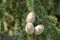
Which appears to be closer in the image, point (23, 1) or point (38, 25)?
point (38, 25)

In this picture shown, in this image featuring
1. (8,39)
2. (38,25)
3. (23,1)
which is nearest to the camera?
(38,25)

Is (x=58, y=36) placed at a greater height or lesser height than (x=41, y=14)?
lesser

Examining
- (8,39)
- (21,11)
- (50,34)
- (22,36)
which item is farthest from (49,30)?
(8,39)

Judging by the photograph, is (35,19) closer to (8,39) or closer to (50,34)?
(50,34)

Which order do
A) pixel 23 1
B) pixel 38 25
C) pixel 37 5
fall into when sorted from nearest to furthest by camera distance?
pixel 38 25 → pixel 37 5 → pixel 23 1

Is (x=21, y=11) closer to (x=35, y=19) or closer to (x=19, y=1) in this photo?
(x=19, y=1)

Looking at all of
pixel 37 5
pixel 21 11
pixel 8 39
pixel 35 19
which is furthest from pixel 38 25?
pixel 8 39

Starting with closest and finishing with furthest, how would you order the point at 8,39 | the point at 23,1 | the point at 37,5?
the point at 37,5 < the point at 23,1 < the point at 8,39

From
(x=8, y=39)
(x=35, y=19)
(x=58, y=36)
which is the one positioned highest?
(x=35, y=19)

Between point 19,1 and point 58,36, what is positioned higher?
point 19,1
